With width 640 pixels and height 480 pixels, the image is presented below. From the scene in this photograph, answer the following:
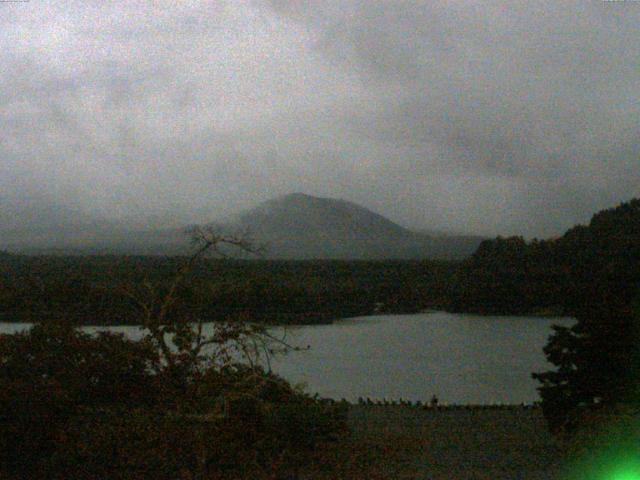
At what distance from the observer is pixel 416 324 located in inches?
1464

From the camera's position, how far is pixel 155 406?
45.2 ft

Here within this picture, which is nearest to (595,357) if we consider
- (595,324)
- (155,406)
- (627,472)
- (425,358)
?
(595,324)

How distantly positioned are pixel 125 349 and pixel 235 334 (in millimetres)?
1949

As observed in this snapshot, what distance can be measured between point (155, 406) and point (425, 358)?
19259mm

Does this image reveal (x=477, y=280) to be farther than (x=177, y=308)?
Yes

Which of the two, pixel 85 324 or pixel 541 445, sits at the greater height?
pixel 85 324

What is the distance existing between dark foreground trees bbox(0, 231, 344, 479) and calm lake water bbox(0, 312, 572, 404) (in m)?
8.15

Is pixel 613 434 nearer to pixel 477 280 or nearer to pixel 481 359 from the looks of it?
pixel 481 359

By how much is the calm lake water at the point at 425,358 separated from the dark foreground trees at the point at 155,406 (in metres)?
8.15

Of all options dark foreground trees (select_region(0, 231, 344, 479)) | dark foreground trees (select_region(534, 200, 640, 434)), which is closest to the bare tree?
dark foreground trees (select_region(0, 231, 344, 479))

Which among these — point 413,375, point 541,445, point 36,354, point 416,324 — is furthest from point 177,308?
point 416,324

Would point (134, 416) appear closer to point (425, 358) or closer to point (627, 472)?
point (627, 472)

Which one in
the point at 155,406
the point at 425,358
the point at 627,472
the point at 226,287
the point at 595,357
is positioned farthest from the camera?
the point at 425,358

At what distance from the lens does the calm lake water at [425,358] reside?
1023 inches
